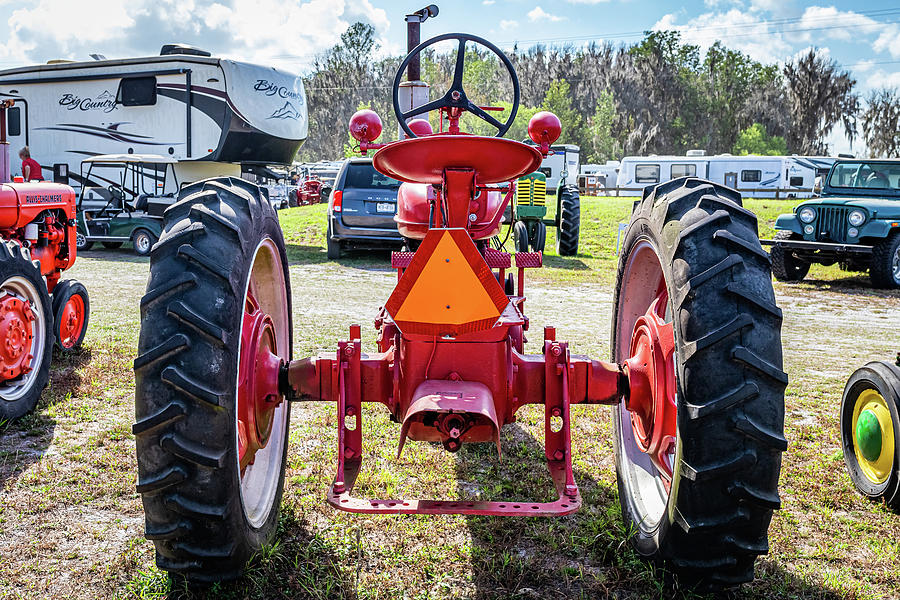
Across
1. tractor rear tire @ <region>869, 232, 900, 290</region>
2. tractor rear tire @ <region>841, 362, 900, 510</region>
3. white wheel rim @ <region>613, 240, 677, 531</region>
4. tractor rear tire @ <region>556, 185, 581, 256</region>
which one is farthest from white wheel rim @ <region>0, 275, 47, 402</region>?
tractor rear tire @ <region>869, 232, 900, 290</region>

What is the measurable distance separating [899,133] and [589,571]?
5829cm

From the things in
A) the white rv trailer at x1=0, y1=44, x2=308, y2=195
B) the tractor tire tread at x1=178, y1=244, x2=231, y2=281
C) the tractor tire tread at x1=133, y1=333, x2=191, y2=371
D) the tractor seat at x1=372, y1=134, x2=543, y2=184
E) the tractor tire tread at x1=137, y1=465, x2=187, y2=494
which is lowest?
the tractor tire tread at x1=137, y1=465, x2=187, y2=494

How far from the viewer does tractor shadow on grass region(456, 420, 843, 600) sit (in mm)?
2504

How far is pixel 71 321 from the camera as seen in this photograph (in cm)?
568

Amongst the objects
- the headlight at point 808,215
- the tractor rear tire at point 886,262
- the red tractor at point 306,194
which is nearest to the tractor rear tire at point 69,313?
Result: the headlight at point 808,215

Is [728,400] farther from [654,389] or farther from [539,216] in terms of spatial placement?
[539,216]

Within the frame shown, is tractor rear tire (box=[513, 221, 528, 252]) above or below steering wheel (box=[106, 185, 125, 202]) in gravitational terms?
below

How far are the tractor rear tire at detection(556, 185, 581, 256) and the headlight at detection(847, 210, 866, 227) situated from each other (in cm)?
490

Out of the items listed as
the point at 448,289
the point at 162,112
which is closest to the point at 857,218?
the point at 448,289

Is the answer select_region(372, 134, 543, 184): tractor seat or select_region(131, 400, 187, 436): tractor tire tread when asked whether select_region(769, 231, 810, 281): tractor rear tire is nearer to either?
select_region(372, 134, 543, 184): tractor seat

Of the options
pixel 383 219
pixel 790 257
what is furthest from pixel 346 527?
pixel 790 257

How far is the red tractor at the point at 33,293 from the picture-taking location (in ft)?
14.1

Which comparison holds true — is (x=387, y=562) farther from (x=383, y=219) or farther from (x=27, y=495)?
(x=383, y=219)

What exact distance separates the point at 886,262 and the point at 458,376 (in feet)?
37.7
